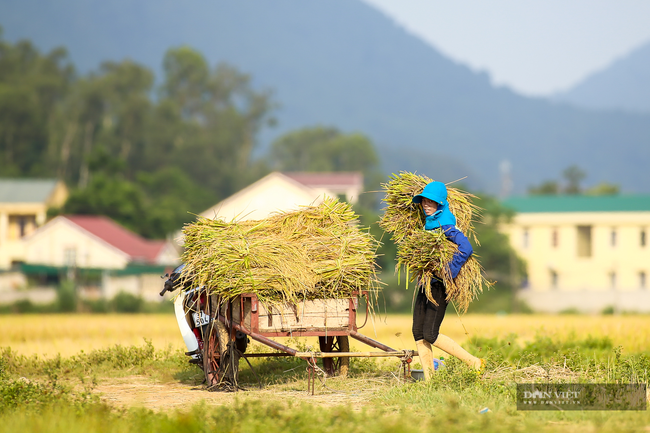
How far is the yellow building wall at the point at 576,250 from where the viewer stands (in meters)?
66.8

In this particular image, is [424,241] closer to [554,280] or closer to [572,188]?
[554,280]

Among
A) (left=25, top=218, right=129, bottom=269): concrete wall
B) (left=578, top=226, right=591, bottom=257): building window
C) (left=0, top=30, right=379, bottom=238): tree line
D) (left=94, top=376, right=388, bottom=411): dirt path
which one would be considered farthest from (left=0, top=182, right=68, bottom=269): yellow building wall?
(left=94, top=376, right=388, bottom=411): dirt path

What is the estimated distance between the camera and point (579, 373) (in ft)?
31.7

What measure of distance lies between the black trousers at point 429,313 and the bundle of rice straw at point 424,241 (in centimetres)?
14

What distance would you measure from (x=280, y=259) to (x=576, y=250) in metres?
64.8

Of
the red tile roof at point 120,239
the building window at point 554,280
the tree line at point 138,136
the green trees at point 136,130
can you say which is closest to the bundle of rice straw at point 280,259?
the red tile roof at point 120,239

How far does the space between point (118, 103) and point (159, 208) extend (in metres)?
29.5

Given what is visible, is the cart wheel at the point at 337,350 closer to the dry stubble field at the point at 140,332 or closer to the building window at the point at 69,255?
the dry stubble field at the point at 140,332

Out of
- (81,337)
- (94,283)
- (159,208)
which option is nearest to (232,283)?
(81,337)

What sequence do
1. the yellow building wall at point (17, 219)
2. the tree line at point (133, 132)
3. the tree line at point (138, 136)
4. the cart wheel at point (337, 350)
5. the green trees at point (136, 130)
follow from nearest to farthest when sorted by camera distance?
the cart wheel at point (337, 350) < the yellow building wall at point (17, 219) < the tree line at point (138, 136) < the tree line at point (133, 132) < the green trees at point (136, 130)

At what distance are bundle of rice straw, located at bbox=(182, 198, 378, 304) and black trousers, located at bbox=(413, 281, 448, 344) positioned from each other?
746 mm

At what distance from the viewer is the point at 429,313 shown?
9.12 meters

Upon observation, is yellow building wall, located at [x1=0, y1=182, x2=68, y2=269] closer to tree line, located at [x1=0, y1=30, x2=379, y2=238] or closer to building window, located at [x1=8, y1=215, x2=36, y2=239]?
building window, located at [x1=8, y1=215, x2=36, y2=239]

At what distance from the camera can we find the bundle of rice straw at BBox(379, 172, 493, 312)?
8.95 meters
